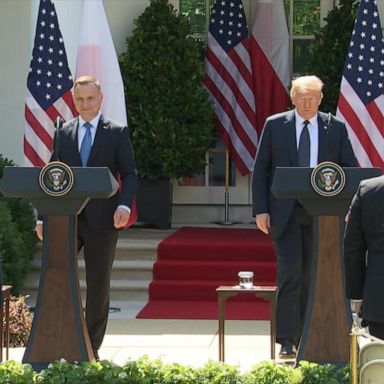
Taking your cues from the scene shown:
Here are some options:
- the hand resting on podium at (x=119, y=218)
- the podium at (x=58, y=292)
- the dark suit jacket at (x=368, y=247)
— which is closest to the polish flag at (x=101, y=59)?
the hand resting on podium at (x=119, y=218)

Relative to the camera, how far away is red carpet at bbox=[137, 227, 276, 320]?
10.2 meters

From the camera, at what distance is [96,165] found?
713 centimetres

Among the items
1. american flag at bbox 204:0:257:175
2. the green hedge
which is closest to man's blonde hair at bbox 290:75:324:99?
the green hedge

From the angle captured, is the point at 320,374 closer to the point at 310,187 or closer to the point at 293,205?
the point at 310,187

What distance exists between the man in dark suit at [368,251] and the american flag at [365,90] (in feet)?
18.7

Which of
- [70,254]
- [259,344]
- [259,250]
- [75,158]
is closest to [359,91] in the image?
[259,250]

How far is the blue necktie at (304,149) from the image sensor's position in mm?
7289

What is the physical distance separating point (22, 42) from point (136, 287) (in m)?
4.05

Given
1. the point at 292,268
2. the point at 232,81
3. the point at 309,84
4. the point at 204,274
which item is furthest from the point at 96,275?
the point at 232,81

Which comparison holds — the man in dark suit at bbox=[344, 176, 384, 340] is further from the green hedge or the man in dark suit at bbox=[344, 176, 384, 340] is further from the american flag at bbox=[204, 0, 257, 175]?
the american flag at bbox=[204, 0, 257, 175]

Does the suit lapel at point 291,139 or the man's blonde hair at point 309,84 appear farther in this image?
the suit lapel at point 291,139

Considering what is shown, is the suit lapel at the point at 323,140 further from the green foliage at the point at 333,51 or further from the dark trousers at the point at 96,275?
the green foliage at the point at 333,51

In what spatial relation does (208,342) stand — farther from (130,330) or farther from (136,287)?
(136,287)

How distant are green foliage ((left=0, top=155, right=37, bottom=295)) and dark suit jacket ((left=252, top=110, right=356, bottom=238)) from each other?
10.8ft
